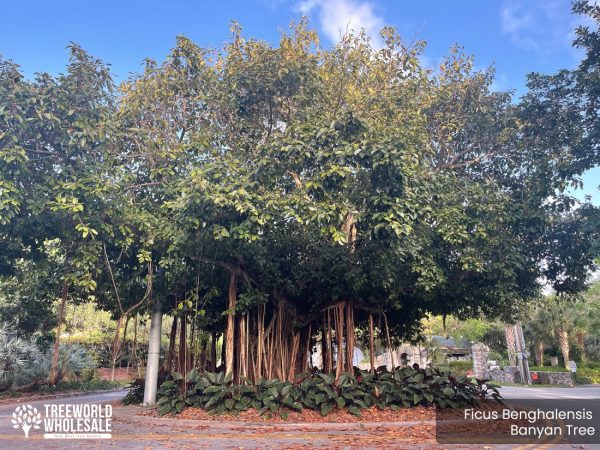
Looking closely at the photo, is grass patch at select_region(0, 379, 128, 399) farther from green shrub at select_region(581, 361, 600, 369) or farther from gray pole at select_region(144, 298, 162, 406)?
green shrub at select_region(581, 361, 600, 369)

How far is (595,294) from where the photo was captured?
33.3 meters

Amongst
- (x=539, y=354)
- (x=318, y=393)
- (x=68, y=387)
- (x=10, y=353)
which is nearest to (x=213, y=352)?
(x=318, y=393)

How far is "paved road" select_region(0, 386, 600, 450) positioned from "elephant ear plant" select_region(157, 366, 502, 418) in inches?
28.2

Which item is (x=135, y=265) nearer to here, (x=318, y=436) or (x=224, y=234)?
(x=224, y=234)

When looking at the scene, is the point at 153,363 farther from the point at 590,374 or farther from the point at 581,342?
the point at 581,342

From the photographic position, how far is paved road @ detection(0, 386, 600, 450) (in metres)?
7.24

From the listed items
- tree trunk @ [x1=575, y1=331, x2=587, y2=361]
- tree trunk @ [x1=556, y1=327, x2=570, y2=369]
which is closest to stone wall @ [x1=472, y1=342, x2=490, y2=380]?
tree trunk @ [x1=556, y1=327, x2=570, y2=369]

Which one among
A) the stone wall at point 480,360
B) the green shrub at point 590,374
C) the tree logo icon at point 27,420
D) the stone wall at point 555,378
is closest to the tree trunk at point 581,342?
the green shrub at point 590,374

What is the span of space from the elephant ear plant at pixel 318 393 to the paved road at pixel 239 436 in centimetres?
72

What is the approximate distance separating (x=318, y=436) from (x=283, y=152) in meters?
4.96

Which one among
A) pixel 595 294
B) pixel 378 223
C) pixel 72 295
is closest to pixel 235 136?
pixel 378 223

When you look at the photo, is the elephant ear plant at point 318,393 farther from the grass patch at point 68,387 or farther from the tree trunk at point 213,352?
the grass patch at point 68,387

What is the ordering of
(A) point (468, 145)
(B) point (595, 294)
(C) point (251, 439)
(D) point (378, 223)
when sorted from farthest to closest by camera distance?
1. (B) point (595, 294)
2. (A) point (468, 145)
3. (D) point (378, 223)
4. (C) point (251, 439)

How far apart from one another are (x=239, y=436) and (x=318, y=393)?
98.7 inches
